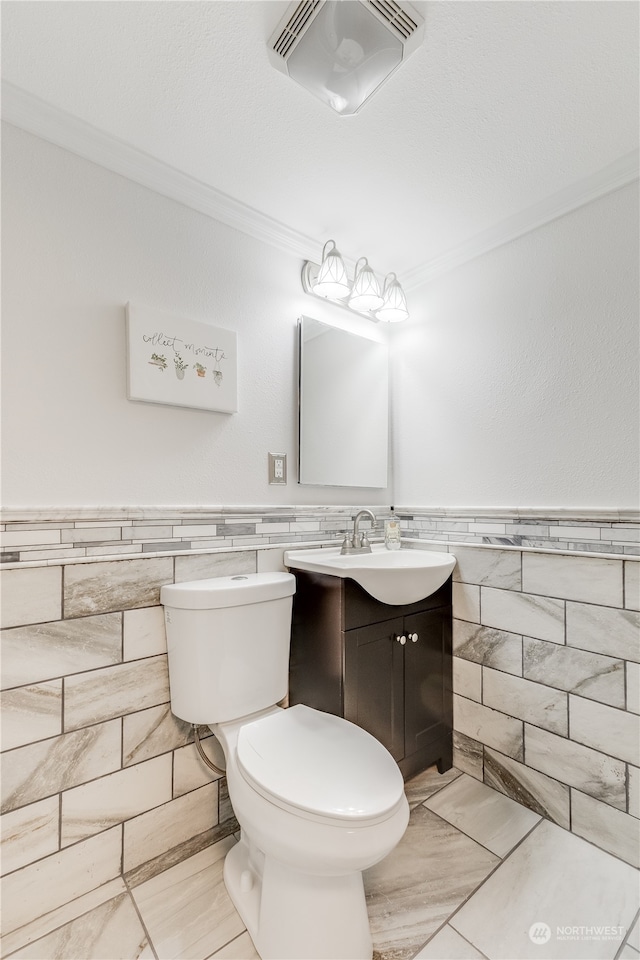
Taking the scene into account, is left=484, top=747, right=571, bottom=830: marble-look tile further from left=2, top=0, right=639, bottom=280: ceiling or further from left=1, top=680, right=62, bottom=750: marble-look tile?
left=2, top=0, right=639, bottom=280: ceiling

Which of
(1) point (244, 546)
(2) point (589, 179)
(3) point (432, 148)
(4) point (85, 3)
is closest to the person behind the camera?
(4) point (85, 3)

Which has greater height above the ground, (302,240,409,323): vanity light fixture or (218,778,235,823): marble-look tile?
(302,240,409,323): vanity light fixture

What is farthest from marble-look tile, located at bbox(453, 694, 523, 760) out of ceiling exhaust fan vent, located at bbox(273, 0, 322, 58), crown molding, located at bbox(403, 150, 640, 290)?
ceiling exhaust fan vent, located at bbox(273, 0, 322, 58)

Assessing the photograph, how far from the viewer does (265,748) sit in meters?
1.21

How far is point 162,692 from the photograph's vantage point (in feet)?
4.67

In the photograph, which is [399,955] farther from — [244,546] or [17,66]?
[17,66]

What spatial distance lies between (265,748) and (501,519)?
1.20 meters

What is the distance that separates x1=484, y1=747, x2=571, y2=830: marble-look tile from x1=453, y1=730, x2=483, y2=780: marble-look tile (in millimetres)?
31

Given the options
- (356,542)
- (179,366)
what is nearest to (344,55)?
(179,366)

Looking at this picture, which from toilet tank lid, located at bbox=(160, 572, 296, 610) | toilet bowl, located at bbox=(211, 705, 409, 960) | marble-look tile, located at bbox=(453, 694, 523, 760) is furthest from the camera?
marble-look tile, located at bbox=(453, 694, 523, 760)

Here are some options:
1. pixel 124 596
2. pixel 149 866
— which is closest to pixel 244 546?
pixel 124 596

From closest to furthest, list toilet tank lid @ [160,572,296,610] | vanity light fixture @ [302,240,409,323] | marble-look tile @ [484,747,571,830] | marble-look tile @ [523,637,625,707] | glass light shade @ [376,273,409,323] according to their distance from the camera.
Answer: toilet tank lid @ [160,572,296,610], marble-look tile @ [523,637,625,707], marble-look tile @ [484,747,571,830], vanity light fixture @ [302,240,409,323], glass light shade @ [376,273,409,323]

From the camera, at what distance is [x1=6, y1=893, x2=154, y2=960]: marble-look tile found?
3.67 feet

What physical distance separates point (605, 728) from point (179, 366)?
185 cm
